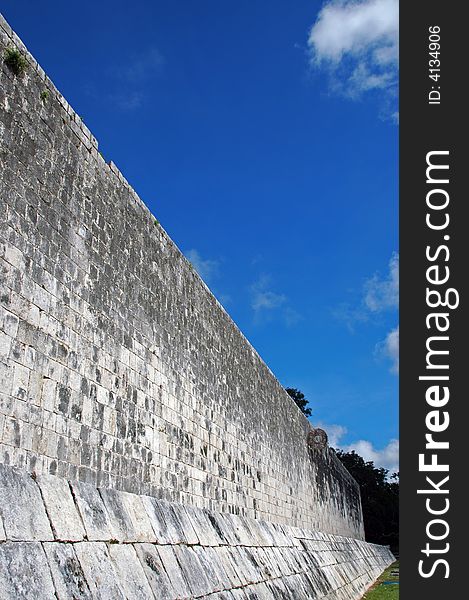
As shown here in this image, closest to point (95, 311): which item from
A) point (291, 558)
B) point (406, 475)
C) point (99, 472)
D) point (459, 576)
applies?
point (99, 472)

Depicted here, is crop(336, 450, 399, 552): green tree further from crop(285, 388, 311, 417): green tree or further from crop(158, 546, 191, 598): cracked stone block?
crop(158, 546, 191, 598): cracked stone block

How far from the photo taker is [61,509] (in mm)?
4094

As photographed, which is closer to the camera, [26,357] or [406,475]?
[26,357]

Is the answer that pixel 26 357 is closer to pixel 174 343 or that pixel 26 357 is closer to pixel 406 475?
pixel 174 343

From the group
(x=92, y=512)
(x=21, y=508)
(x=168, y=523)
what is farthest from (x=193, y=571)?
(x=21, y=508)

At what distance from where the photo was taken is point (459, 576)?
18.7 feet

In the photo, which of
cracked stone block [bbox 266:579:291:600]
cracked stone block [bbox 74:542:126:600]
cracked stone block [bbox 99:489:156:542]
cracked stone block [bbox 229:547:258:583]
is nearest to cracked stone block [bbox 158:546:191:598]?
cracked stone block [bbox 99:489:156:542]

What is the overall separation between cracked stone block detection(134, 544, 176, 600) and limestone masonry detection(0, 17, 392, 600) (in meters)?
0.02

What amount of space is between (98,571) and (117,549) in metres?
0.43

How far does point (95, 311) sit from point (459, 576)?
4339 millimetres

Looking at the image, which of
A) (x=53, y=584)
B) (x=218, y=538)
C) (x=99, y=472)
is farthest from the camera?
(x=218, y=538)

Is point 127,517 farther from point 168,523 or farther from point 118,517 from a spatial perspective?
point 168,523

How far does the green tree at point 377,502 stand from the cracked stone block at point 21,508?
49.5 meters

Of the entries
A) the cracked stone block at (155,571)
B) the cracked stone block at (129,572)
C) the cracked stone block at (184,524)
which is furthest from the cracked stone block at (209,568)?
the cracked stone block at (129,572)
